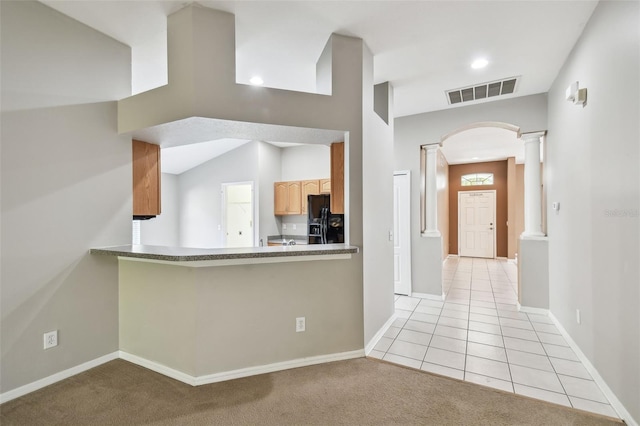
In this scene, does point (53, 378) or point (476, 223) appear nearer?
point (53, 378)

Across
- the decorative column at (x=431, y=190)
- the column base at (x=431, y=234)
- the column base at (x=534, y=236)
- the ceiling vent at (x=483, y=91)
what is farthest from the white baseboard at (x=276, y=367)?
the ceiling vent at (x=483, y=91)

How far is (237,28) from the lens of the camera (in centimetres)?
249

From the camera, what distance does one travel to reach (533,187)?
12.9ft

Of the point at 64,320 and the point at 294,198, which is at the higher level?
the point at 294,198

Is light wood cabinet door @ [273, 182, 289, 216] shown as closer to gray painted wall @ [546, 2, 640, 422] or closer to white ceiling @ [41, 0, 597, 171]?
white ceiling @ [41, 0, 597, 171]

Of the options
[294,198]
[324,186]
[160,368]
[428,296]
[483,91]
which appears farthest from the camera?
[294,198]

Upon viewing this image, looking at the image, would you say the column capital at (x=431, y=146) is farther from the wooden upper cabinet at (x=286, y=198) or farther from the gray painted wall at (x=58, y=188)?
the gray painted wall at (x=58, y=188)

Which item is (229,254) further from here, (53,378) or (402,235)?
(402,235)

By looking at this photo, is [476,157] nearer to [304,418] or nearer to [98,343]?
[304,418]

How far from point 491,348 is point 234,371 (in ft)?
7.76

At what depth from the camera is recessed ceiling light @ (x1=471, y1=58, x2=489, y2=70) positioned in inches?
121

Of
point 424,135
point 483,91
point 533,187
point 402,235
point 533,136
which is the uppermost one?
point 483,91

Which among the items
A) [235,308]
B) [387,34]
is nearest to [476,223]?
[387,34]

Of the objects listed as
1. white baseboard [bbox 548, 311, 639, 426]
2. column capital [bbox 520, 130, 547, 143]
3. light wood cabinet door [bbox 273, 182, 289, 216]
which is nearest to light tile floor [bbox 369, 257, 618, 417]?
white baseboard [bbox 548, 311, 639, 426]
